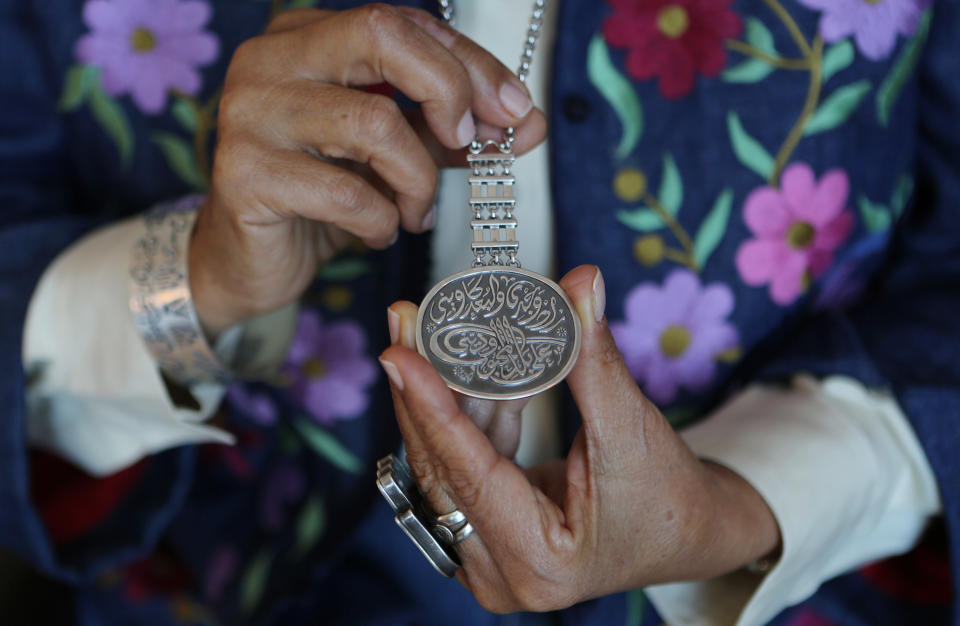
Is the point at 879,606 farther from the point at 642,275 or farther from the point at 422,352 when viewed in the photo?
the point at 422,352

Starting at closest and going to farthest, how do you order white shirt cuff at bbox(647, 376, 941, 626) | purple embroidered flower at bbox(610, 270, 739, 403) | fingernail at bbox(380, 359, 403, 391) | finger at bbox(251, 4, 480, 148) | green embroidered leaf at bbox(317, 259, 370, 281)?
fingernail at bbox(380, 359, 403, 391) < finger at bbox(251, 4, 480, 148) < white shirt cuff at bbox(647, 376, 941, 626) < purple embroidered flower at bbox(610, 270, 739, 403) < green embroidered leaf at bbox(317, 259, 370, 281)

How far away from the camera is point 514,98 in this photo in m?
0.58

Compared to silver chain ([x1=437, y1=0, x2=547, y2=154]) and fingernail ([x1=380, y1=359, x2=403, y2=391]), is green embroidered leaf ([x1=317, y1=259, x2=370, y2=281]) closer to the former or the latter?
silver chain ([x1=437, y1=0, x2=547, y2=154])

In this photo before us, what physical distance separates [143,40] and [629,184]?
621 millimetres

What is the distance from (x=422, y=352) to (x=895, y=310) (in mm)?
625

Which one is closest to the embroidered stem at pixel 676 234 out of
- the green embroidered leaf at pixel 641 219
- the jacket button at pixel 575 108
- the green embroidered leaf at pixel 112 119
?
the green embroidered leaf at pixel 641 219

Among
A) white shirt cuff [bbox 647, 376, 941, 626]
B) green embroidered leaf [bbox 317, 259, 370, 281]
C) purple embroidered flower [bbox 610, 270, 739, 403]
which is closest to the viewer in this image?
white shirt cuff [bbox 647, 376, 941, 626]

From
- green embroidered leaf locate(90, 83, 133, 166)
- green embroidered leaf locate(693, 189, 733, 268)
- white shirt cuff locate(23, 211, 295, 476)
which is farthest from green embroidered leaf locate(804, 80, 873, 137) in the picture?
green embroidered leaf locate(90, 83, 133, 166)

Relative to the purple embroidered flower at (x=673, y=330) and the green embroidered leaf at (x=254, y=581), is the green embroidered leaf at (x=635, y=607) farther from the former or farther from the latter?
the green embroidered leaf at (x=254, y=581)

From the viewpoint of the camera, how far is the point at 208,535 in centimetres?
97

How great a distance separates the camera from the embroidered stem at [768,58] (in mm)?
740

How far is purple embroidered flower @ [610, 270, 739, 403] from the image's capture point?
778mm

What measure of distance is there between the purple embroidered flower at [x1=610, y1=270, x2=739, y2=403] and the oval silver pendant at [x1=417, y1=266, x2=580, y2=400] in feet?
0.93

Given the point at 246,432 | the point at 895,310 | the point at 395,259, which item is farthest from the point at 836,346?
the point at 246,432
